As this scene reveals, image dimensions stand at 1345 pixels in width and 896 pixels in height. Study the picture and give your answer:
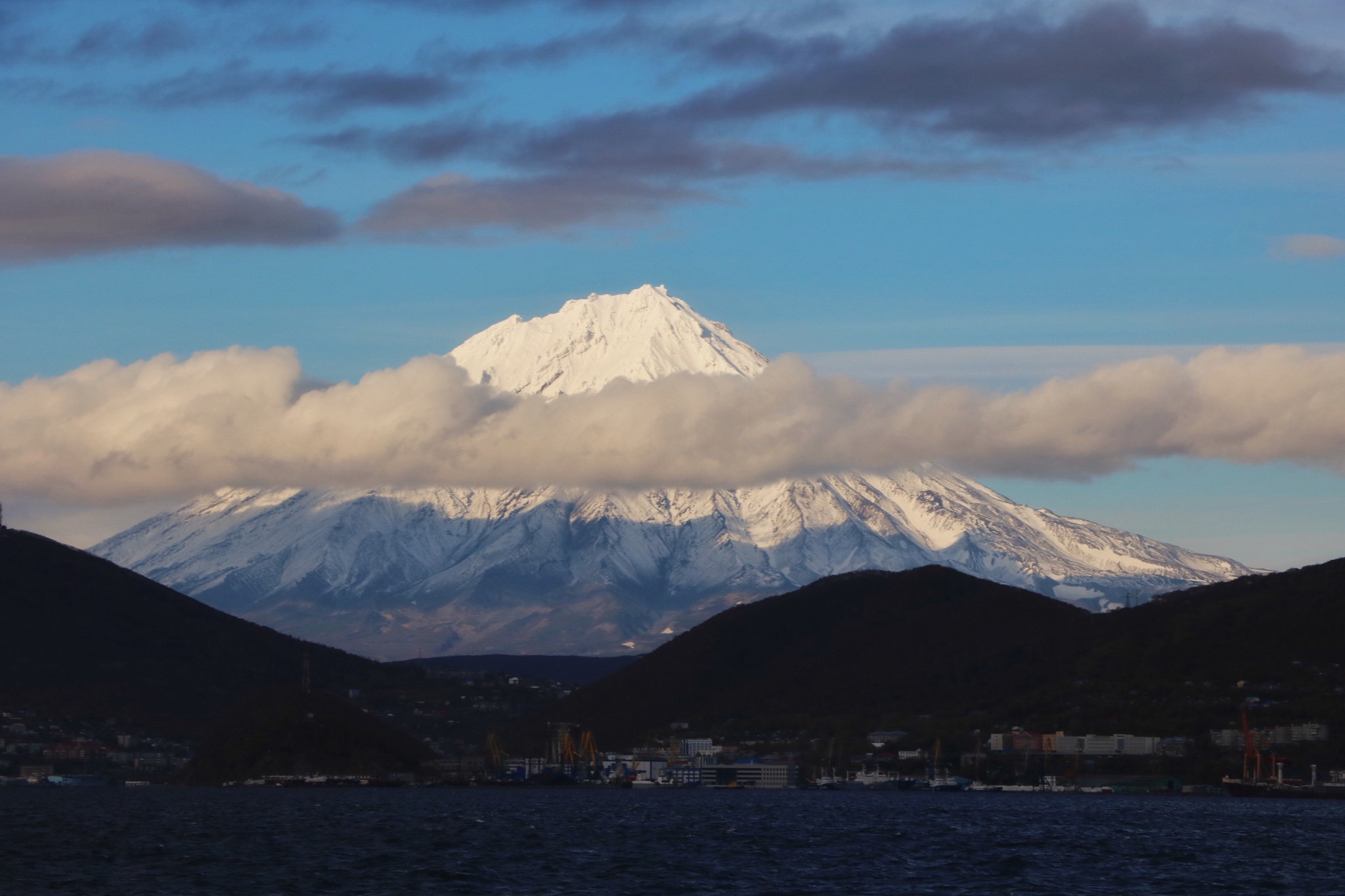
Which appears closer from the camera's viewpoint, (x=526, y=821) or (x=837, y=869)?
(x=837, y=869)

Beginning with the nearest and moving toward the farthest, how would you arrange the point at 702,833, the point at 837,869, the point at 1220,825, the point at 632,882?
A: the point at 632,882, the point at 837,869, the point at 702,833, the point at 1220,825

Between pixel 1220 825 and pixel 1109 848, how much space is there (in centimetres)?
3670

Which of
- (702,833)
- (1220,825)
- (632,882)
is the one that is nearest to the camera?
(632,882)

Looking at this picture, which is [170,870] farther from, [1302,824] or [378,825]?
[1302,824]

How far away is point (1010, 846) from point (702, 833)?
29.8 metres

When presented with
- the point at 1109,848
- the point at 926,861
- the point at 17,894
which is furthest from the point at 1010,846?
the point at 17,894

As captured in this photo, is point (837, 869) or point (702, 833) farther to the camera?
point (702, 833)

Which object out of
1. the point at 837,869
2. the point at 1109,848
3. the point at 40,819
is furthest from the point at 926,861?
the point at 40,819

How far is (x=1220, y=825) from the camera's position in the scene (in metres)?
183

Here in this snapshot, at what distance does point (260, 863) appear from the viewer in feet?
438

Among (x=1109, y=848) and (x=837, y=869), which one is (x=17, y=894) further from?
(x=1109, y=848)

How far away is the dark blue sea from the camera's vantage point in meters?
120

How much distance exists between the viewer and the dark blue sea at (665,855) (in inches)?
4715

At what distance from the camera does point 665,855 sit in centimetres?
14412
